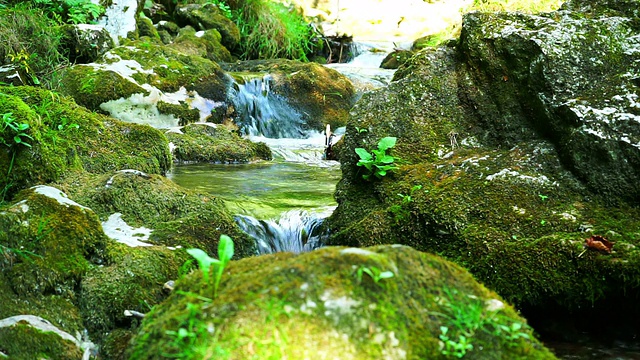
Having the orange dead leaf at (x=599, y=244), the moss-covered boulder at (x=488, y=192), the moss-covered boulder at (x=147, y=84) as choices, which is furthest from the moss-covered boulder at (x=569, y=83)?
the moss-covered boulder at (x=147, y=84)

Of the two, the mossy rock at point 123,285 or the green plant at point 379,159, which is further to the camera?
the green plant at point 379,159

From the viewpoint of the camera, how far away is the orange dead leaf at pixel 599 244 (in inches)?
124

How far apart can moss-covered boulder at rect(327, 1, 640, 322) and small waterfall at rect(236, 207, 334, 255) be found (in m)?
0.39

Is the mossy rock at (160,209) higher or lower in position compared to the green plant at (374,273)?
lower

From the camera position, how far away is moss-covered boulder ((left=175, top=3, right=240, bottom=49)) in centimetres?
1375

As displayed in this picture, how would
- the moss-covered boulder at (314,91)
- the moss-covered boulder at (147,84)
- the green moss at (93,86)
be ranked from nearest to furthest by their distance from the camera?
1. the green moss at (93,86)
2. the moss-covered boulder at (147,84)
3. the moss-covered boulder at (314,91)

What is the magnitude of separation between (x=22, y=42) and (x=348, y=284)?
6.93 m

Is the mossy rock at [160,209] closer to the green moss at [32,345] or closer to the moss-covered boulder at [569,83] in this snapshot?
the green moss at [32,345]

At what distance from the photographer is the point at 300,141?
33.8 ft

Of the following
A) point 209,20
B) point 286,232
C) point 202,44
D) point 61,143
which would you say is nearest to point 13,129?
point 61,143

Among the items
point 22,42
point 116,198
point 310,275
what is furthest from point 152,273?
point 22,42

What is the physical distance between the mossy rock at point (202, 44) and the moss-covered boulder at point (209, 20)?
1.36ft

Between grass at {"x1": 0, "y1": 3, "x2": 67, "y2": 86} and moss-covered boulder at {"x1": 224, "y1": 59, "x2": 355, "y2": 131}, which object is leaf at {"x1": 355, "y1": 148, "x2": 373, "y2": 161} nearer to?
grass at {"x1": 0, "y1": 3, "x2": 67, "y2": 86}

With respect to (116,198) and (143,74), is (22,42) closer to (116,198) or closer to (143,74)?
(143,74)
